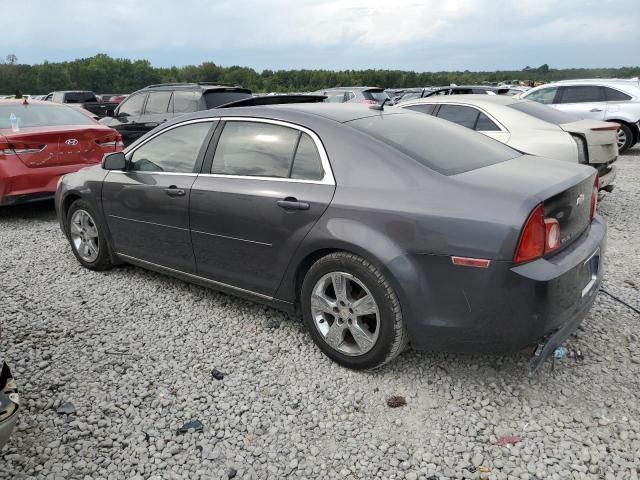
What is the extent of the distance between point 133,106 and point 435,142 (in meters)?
8.87

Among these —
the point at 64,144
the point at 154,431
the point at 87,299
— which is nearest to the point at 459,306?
the point at 154,431

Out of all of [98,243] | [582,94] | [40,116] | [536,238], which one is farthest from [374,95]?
[536,238]

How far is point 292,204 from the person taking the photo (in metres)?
3.20

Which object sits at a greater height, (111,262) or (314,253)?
(314,253)

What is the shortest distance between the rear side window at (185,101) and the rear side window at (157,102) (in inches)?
9.5

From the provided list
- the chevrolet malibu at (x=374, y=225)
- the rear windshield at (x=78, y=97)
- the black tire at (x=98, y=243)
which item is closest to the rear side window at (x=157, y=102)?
the black tire at (x=98, y=243)

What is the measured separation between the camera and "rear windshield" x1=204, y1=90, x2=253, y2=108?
30.7 ft

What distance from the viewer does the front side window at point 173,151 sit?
393 centimetres

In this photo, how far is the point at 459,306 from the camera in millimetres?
2672

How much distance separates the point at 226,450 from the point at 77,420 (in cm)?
85

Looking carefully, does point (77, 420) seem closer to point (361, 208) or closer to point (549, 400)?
point (361, 208)

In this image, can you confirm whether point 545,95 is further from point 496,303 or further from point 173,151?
point 496,303

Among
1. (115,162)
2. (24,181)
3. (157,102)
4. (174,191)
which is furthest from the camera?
(157,102)

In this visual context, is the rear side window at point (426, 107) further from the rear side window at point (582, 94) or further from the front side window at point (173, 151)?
the rear side window at point (582, 94)
